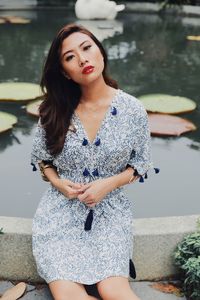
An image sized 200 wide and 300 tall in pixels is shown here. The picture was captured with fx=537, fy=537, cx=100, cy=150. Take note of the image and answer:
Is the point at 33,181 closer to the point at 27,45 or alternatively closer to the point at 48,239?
the point at 48,239

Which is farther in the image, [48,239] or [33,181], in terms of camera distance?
[33,181]

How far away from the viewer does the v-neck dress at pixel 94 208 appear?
1.86 m

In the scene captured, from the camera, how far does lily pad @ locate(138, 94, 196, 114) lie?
12.6 feet

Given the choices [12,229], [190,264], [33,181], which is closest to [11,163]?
[33,181]

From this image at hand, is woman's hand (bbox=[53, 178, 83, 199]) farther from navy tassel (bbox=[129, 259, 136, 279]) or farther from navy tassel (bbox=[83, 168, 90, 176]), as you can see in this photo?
navy tassel (bbox=[129, 259, 136, 279])

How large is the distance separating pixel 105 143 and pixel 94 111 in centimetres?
14

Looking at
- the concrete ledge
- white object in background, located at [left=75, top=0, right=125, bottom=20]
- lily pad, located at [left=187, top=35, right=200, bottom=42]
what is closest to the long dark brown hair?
the concrete ledge

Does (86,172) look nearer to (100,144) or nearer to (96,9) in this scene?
(100,144)

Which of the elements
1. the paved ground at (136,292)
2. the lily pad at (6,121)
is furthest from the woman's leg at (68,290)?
the lily pad at (6,121)

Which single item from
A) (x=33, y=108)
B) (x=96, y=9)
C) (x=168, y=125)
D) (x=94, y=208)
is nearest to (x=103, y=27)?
(x=96, y=9)

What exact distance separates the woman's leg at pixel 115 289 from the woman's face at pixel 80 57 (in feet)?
2.24

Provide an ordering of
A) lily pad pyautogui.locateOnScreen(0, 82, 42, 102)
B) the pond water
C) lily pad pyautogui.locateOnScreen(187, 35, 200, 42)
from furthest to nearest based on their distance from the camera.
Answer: lily pad pyautogui.locateOnScreen(187, 35, 200, 42) < lily pad pyautogui.locateOnScreen(0, 82, 42, 102) < the pond water

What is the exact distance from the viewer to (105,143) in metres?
1.90

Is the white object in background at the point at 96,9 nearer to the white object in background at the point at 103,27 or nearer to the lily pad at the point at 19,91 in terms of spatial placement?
the white object in background at the point at 103,27
